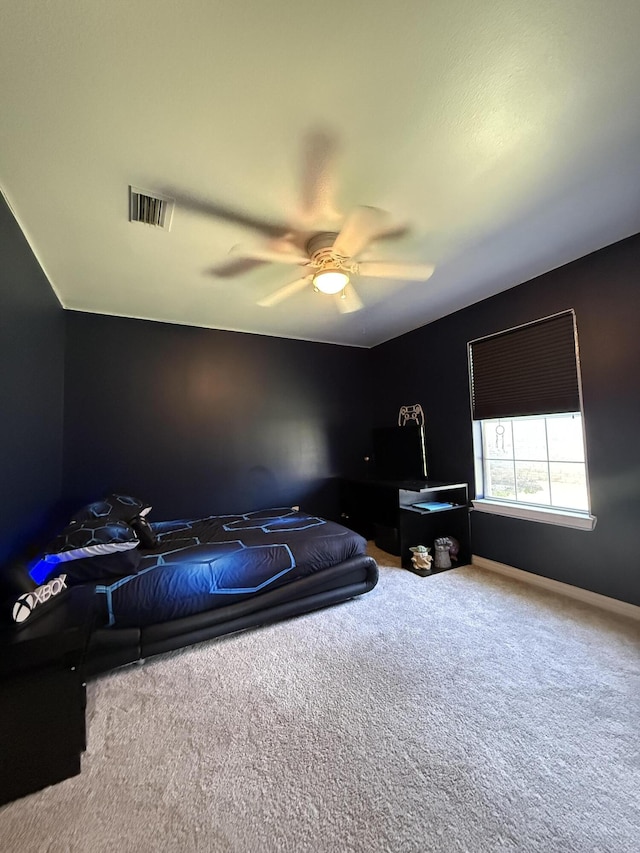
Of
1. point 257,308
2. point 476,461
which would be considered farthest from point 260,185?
point 476,461

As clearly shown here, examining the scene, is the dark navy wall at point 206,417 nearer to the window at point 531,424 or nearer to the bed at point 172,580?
the bed at point 172,580

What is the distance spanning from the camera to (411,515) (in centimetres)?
349

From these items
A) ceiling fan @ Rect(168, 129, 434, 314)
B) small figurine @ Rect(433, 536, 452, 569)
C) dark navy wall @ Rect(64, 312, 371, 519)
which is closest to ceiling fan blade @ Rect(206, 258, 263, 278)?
ceiling fan @ Rect(168, 129, 434, 314)

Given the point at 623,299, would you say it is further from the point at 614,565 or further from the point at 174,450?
the point at 174,450

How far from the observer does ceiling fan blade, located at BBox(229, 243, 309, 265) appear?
7.79 ft

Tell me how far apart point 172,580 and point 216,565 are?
28 cm

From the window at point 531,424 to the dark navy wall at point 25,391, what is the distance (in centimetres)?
369

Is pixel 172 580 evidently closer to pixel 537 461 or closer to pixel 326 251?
pixel 326 251

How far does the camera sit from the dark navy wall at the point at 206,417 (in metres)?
3.41

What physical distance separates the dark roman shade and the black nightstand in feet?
11.4

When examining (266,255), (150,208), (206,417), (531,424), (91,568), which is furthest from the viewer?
(206,417)

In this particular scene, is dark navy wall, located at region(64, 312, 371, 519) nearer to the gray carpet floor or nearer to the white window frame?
the white window frame

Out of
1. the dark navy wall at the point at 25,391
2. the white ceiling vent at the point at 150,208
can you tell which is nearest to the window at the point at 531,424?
the white ceiling vent at the point at 150,208

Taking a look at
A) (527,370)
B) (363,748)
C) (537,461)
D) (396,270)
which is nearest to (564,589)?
(537,461)
